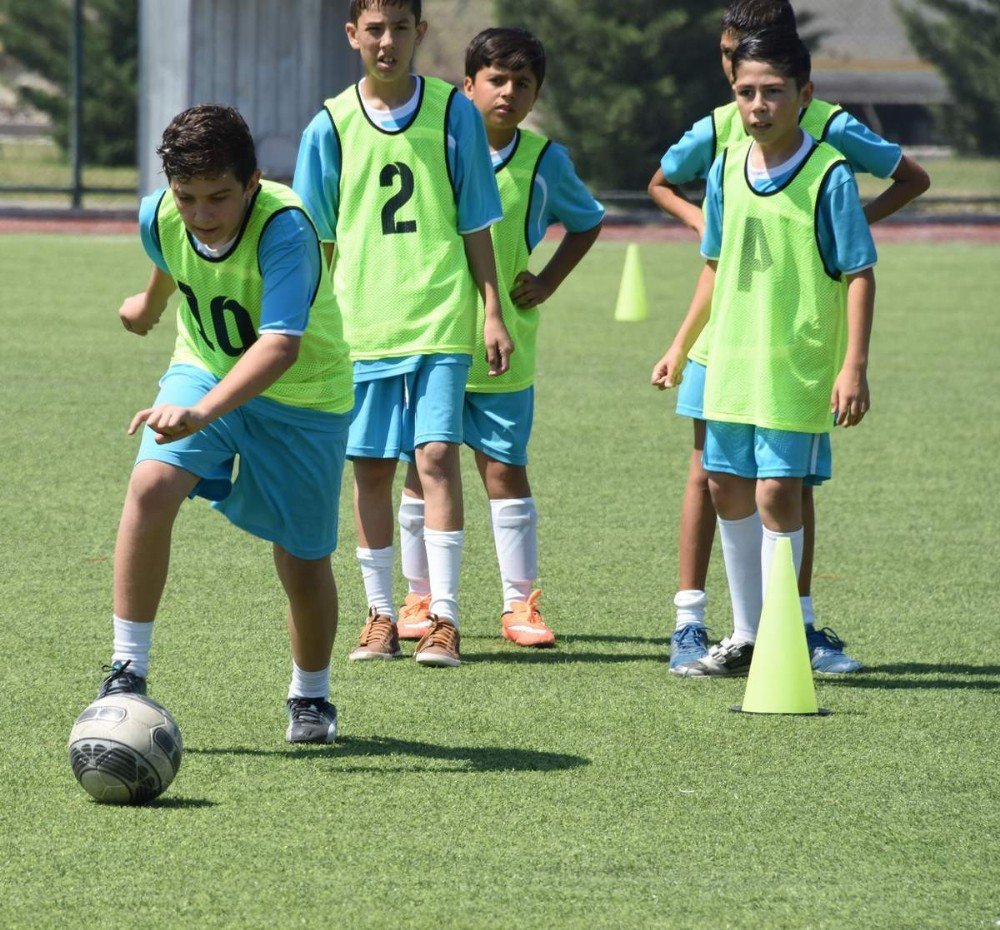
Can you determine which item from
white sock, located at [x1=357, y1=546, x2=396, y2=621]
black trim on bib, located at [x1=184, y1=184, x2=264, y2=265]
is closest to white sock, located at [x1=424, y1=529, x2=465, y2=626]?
white sock, located at [x1=357, y1=546, x2=396, y2=621]

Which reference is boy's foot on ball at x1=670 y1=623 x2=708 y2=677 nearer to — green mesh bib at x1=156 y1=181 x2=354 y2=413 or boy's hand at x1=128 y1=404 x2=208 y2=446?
green mesh bib at x1=156 y1=181 x2=354 y2=413

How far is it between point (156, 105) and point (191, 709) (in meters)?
20.1

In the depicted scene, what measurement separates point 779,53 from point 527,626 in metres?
2.05

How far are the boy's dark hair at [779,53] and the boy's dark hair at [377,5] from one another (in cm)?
108

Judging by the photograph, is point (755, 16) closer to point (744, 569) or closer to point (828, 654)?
point (744, 569)

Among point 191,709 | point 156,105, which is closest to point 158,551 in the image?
point 191,709

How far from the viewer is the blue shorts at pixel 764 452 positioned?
5.57 m

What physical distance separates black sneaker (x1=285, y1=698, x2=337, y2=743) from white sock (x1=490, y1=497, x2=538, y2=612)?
59.2 inches

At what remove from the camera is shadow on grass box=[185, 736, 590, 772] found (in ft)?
15.8

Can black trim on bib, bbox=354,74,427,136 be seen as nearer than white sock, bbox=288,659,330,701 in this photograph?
No

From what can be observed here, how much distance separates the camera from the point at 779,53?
543cm

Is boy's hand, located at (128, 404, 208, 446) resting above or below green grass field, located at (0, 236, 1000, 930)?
above

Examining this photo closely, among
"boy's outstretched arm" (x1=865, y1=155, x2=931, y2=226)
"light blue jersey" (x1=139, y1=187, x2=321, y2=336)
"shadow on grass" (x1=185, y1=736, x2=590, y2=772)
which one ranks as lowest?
"shadow on grass" (x1=185, y1=736, x2=590, y2=772)

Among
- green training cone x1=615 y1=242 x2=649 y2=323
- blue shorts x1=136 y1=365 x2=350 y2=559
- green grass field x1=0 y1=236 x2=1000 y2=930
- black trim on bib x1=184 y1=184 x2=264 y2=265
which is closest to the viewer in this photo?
green grass field x1=0 y1=236 x2=1000 y2=930
